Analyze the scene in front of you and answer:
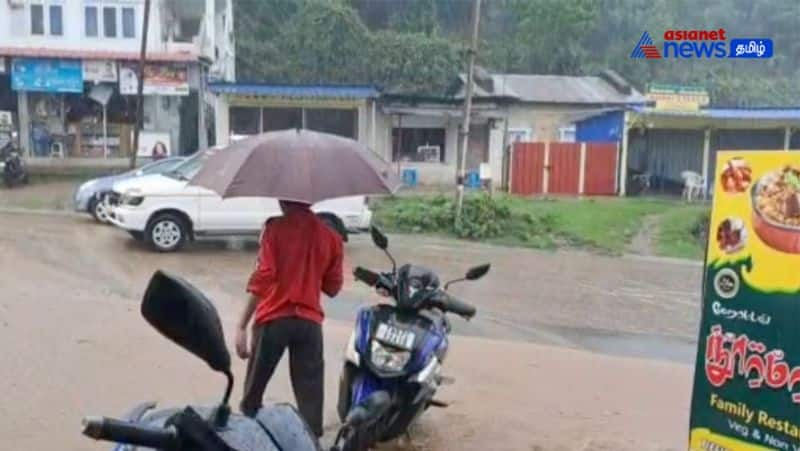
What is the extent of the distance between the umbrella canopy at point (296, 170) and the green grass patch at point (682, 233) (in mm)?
12883

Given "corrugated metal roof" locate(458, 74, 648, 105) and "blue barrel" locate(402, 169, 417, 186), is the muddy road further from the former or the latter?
"corrugated metal roof" locate(458, 74, 648, 105)

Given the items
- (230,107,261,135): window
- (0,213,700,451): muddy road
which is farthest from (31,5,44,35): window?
(0,213,700,451): muddy road

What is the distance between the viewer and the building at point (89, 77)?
24984 mm

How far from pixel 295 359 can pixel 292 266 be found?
0.52 meters

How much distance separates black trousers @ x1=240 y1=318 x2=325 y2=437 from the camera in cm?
423

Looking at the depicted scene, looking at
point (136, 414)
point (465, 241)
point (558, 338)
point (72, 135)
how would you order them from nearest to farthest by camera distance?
point (136, 414)
point (558, 338)
point (465, 241)
point (72, 135)

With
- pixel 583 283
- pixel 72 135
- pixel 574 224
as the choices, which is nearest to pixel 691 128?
pixel 574 224

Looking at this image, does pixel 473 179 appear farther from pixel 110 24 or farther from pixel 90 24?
pixel 90 24

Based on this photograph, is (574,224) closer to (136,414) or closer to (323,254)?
(323,254)

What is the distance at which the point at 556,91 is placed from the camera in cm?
2914

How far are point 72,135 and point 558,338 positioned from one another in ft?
69.9

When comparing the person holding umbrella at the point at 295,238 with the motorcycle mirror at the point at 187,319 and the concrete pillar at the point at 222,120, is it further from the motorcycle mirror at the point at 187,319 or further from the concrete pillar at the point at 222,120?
the concrete pillar at the point at 222,120

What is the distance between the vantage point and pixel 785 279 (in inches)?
140

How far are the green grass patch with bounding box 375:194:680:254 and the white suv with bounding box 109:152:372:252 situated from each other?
14.9 ft
